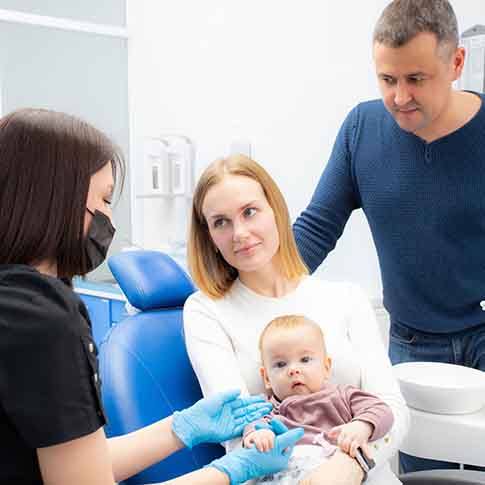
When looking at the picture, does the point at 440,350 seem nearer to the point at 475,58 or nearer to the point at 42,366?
the point at 42,366

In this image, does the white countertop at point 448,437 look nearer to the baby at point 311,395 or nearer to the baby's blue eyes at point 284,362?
the baby at point 311,395

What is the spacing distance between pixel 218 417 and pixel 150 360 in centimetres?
29

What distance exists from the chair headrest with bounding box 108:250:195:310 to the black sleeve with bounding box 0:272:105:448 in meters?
0.73

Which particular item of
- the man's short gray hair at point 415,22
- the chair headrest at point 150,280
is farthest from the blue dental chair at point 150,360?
the man's short gray hair at point 415,22

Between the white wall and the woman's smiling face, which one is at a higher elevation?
the white wall

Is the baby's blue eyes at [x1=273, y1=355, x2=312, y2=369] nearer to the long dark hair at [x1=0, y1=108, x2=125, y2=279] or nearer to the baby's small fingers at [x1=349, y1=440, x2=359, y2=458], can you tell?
the baby's small fingers at [x1=349, y1=440, x2=359, y2=458]

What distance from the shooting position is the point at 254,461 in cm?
124

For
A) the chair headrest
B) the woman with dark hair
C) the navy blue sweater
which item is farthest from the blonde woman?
the woman with dark hair

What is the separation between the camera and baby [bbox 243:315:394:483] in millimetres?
1322

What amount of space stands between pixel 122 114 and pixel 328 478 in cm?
334

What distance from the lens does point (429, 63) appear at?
59.7 inches

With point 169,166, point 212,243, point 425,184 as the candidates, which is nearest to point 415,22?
point 425,184

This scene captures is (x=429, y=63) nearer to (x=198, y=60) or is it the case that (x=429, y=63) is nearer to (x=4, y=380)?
(x=4, y=380)

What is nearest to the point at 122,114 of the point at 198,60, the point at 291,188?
the point at 198,60
